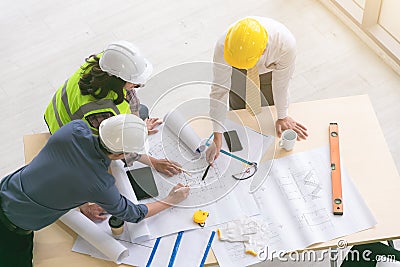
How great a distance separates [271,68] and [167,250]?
804mm

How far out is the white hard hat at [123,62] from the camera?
243 cm

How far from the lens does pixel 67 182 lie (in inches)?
87.2

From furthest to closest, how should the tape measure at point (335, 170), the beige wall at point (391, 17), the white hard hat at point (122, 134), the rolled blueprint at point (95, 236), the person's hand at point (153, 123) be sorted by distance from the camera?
the beige wall at point (391, 17) → the person's hand at point (153, 123) → the tape measure at point (335, 170) → the rolled blueprint at point (95, 236) → the white hard hat at point (122, 134)

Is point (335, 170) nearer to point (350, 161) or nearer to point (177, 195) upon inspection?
point (350, 161)

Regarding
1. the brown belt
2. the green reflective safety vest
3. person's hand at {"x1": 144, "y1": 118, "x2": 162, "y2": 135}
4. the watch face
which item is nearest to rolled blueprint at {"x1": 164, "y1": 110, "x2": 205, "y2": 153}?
person's hand at {"x1": 144, "y1": 118, "x2": 162, "y2": 135}

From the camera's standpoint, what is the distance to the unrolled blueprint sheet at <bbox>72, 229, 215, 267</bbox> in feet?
7.63

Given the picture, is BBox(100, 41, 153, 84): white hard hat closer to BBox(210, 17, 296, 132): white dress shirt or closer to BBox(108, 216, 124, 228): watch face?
BBox(210, 17, 296, 132): white dress shirt

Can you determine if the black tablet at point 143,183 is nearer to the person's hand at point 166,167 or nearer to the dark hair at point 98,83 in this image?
the person's hand at point 166,167

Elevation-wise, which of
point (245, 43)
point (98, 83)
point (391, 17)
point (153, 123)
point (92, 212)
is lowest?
point (391, 17)

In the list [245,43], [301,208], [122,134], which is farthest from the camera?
[301,208]

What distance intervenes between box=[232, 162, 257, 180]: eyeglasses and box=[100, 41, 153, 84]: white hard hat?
20.3 inches

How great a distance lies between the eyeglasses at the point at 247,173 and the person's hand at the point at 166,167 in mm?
220

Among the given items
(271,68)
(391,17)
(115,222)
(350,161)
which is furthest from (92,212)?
(391,17)

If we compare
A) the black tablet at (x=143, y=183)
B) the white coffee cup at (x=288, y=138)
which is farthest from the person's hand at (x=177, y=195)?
the white coffee cup at (x=288, y=138)
